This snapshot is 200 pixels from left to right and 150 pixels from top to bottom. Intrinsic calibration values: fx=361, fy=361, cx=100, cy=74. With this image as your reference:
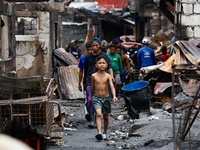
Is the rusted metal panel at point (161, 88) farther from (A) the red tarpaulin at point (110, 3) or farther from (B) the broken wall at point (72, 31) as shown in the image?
(A) the red tarpaulin at point (110, 3)

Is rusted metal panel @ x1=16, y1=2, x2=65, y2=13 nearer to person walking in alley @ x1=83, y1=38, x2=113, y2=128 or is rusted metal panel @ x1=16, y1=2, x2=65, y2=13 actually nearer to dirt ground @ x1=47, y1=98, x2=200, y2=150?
dirt ground @ x1=47, y1=98, x2=200, y2=150

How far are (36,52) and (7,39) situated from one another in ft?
9.03

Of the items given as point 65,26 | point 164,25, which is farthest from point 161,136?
point 65,26

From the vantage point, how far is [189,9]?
9820mm

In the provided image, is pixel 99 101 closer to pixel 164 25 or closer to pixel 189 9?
pixel 189 9

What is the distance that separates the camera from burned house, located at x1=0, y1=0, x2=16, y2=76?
9062 millimetres

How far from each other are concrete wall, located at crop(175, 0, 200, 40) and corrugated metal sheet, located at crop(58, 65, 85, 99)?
11.8 feet

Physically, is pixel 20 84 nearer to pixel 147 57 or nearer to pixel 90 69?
pixel 90 69

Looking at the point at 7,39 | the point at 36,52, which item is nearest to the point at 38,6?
the point at 36,52

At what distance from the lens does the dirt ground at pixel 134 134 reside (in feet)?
17.6

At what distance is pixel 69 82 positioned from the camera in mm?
11305

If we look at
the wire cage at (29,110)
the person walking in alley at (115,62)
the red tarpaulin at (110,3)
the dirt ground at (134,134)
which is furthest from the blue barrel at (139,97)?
the red tarpaulin at (110,3)

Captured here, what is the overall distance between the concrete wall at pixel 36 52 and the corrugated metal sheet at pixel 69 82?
4.52ft

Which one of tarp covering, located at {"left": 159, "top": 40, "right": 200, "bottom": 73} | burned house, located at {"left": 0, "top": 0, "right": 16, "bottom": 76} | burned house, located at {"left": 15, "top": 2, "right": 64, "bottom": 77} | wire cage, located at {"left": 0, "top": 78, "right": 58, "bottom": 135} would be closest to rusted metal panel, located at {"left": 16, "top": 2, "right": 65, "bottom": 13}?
burned house, located at {"left": 15, "top": 2, "right": 64, "bottom": 77}
